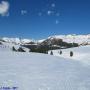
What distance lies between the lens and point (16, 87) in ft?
41.2

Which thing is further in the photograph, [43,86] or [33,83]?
[33,83]

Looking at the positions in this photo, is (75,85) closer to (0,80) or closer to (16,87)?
(16,87)

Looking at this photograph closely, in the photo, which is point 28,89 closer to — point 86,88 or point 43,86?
point 43,86

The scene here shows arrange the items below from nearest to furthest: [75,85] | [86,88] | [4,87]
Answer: [4,87] → [86,88] → [75,85]

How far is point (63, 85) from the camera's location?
1412 centimetres

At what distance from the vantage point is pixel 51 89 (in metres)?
12.8

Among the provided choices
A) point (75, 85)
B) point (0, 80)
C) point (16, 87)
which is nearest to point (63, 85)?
point (75, 85)

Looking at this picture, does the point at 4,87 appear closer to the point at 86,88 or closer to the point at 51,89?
the point at 51,89

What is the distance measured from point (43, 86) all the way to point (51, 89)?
2.74ft

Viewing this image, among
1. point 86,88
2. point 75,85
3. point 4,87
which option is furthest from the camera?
point 75,85

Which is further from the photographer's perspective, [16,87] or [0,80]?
[0,80]

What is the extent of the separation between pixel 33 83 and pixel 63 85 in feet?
6.57

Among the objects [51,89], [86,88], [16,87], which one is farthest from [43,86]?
[86,88]

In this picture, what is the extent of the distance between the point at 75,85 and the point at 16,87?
4.13m
